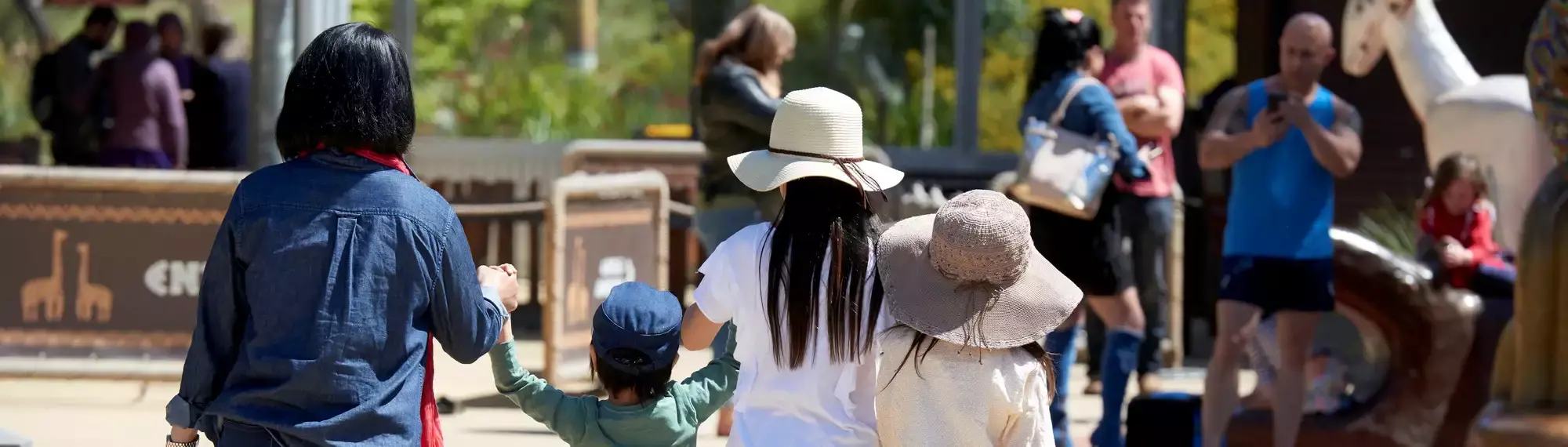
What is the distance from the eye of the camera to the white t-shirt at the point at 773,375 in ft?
11.7

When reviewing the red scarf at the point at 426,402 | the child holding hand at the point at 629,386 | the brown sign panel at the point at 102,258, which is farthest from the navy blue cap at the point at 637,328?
the brown sign panel at the point at 102,258

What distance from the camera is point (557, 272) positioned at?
8.42m

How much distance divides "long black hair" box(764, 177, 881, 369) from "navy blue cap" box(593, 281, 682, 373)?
0.23 metres

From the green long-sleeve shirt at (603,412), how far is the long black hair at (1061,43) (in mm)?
3106

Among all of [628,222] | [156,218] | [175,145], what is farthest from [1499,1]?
[175,145]

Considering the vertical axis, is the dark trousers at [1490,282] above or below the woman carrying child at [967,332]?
below

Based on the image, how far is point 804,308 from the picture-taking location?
3.55m

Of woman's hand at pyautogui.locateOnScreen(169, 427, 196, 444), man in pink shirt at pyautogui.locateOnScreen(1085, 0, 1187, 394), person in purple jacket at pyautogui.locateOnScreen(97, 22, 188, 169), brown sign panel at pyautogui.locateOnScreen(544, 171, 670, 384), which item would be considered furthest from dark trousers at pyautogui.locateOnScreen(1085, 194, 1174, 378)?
person in purple jacket at pyautogui.locateOnScreen(97, 22, 188, 169)

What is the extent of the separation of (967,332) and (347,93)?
3.78ft

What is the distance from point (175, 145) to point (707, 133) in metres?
6.31

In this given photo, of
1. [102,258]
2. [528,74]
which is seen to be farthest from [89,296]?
[528,74]

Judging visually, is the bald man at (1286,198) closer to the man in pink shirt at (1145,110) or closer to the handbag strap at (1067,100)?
the handbag strap at (1067,100)

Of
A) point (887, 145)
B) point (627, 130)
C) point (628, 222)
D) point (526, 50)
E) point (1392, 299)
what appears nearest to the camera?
point (1392, 299)

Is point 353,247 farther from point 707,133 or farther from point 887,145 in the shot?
point 887,145
